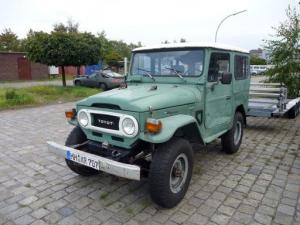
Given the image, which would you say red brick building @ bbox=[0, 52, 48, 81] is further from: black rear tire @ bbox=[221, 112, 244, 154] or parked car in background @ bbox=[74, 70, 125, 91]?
black rear tire @ bbox=[221, 112, 244, 154]

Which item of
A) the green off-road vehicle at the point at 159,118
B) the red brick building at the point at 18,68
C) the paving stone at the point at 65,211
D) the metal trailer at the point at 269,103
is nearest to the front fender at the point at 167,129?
the green off-road vehicle at the point at 159,118

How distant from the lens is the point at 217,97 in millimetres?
4605

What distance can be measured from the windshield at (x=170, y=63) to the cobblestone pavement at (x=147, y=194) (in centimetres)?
172

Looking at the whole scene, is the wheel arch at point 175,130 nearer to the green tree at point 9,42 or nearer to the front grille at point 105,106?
the front grille at point 105,106

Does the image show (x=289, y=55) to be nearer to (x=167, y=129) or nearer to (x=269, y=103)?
(x=269, y=103)

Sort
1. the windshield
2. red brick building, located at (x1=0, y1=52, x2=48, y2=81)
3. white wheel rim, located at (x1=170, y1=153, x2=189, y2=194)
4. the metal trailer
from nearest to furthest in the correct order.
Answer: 1. white wheel rim, located at (x1=170, y1=153, x2=189, y2=194)
2. the windshield
3. the metal trailer
4. red brick building, located at (x1=0, y1=52, x2=48, y2=81)

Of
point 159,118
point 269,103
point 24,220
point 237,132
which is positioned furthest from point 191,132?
point 269,103

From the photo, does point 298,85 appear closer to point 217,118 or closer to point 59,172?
point 217,118

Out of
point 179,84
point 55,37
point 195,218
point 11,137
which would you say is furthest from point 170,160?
point 55,37

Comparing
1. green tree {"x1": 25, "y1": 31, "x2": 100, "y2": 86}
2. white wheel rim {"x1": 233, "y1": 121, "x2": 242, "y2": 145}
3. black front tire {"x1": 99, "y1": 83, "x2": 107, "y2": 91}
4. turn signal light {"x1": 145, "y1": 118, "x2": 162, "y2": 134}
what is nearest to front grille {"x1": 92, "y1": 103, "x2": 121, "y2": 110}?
turn signal light {"x1": 145, "y1": 118, "x2": 162, "y2": 134}

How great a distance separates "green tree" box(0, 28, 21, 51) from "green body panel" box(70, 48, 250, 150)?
41192 millimetres

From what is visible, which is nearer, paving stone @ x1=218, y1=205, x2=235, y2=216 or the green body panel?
the green body panel

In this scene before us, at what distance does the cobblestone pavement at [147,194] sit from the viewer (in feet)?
10.7

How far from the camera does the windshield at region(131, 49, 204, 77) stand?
425 centimetres
